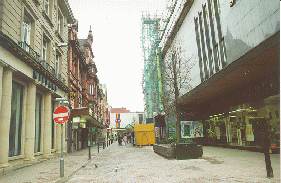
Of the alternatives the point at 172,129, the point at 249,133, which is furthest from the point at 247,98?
the point at 172,129

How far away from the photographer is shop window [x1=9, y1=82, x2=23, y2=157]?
38.0 ft

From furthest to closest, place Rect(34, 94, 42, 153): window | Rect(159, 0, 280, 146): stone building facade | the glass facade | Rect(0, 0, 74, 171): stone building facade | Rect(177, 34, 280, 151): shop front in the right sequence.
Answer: Rect(34, 94, 42, 153): window → the glass facade → Rect(159, 0, 280, 146): stone building facade → Rect(177, 34, 280, 151): shop front → Rect(0, 0, 74, 171): stone building facade

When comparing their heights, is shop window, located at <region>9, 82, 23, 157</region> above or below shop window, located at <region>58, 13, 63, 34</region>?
below

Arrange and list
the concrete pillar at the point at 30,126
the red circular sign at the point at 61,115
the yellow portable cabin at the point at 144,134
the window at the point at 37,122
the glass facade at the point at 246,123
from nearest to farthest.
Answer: the red circular sign at the point at 61,115 < the concrete pillar at the point at 30,126 < the glass facade at the point at 246,123 < the window at the point at 37,122 < the yellow portable cabin at the point at 144,134

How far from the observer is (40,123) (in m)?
15.7

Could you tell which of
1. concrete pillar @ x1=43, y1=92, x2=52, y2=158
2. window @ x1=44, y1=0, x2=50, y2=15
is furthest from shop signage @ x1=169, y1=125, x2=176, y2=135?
window @ x1=44, y1=0, x2=50, y2=15

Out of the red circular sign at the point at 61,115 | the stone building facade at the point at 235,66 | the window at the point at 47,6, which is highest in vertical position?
the window at the point at 47,6

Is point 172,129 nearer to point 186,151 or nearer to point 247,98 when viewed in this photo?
point 247,98

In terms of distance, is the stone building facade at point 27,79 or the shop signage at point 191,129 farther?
the shop signage at point 191,129

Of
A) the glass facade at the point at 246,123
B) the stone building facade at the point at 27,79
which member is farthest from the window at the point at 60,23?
the glass facade at the point at 246,123

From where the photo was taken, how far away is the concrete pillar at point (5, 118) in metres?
9.75

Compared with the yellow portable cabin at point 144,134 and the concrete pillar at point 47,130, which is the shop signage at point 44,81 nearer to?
the concrete pillar at point 47,130

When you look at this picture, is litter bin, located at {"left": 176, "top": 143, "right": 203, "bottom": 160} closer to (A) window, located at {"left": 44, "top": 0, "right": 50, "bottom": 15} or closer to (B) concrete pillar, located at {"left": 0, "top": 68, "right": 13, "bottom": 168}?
(B) concrete pillar, located at {"left": 0, "top": 68, "right": 13, "bottom": 168}

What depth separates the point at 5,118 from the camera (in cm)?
998
